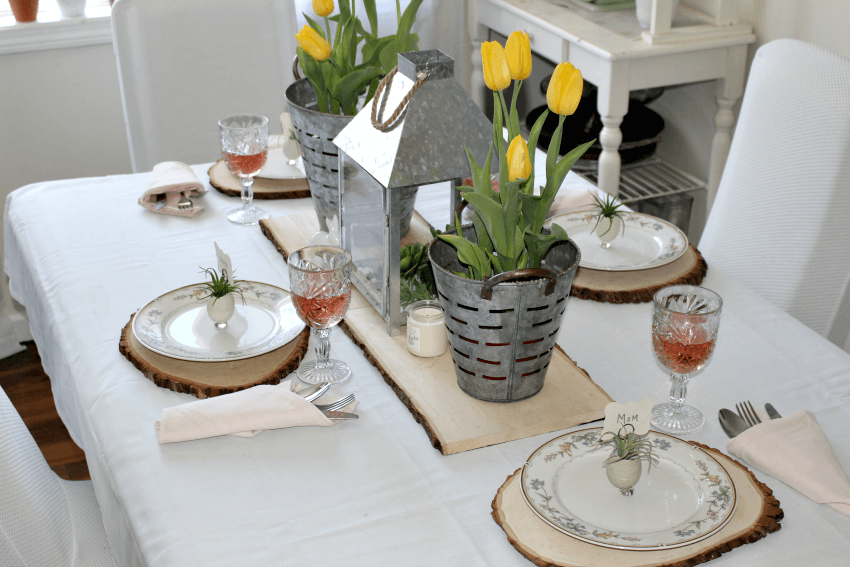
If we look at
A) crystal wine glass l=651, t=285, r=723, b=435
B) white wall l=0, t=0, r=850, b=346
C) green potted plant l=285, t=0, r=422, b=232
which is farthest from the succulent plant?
white wall l=0, t=0, r=850, b=346

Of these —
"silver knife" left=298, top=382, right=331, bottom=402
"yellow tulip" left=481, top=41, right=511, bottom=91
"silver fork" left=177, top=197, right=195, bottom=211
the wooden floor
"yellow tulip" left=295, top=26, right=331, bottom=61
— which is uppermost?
"yellow tulip" left=481, top=41, right=511, bottom=91

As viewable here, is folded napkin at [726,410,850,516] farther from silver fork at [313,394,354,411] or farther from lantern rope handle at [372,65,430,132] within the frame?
lantern rope handle at [372,65,430,132]

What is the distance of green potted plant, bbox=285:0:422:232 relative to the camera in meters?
1.31

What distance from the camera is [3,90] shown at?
8.27 feet

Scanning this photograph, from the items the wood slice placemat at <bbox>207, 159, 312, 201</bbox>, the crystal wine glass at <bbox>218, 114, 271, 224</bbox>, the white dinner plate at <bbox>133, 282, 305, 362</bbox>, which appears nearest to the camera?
the white dinner plate at <bbox>133, 282, 305, 362</bbox>

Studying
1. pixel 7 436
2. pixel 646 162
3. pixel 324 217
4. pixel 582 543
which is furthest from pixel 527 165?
pixel 646 162

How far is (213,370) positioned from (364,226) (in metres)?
0.29

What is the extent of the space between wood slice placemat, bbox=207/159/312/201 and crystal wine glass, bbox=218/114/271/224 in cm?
4

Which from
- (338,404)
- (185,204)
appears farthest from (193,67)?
(338,404)

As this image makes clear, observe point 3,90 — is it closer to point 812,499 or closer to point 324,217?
point 324,217

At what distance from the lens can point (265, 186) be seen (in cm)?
166

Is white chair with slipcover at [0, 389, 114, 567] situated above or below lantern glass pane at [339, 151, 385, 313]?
below

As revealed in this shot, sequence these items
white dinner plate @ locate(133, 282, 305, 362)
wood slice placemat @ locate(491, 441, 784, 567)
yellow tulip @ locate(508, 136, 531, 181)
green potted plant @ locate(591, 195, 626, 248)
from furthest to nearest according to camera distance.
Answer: green potted plant @ locate(591, 195, 626, 248), white dinner plate @ locate(133, 282, 305, 362), yellow tulip @ locate(508, 136, 531, 181), wood slice placemat @ locate(491, 441, 784, 567)

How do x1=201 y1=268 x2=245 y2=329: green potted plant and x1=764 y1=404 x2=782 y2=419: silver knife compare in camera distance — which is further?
x1=201 y1=268 x2=245 y2=329: green potted plant
